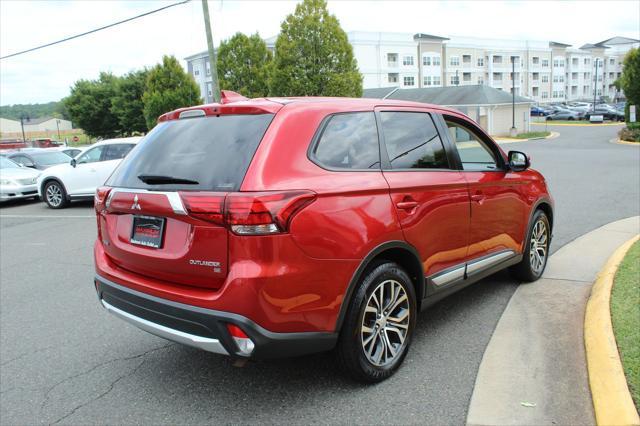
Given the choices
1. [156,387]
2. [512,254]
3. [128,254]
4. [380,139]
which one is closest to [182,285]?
[128,254]

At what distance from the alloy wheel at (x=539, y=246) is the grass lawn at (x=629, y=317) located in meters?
0.74

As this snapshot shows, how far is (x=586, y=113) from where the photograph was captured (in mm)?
60188

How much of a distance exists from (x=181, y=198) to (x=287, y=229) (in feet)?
2.15

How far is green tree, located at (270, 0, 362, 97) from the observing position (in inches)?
1256

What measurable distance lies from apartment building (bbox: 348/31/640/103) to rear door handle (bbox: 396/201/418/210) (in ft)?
200

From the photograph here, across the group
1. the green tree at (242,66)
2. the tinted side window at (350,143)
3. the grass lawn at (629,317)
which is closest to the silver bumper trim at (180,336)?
the tinted side window at (350,143)

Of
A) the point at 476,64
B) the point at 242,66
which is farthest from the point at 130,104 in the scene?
the point at 476,64

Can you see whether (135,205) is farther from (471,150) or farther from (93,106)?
(93,106)

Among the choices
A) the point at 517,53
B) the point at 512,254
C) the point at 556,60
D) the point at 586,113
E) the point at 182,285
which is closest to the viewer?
the point at 182,285

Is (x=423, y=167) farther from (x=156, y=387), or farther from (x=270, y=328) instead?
(x=156, y=387)

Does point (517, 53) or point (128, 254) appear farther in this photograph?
point (517, 53)

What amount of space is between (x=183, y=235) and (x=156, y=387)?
125cm

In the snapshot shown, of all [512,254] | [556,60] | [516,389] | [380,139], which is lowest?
[516,389]

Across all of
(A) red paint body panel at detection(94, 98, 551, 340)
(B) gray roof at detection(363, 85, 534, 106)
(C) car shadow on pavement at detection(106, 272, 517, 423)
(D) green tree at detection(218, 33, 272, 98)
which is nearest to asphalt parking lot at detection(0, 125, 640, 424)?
(C) car shadow on pavement at detection(106, 272, 517, 423)
